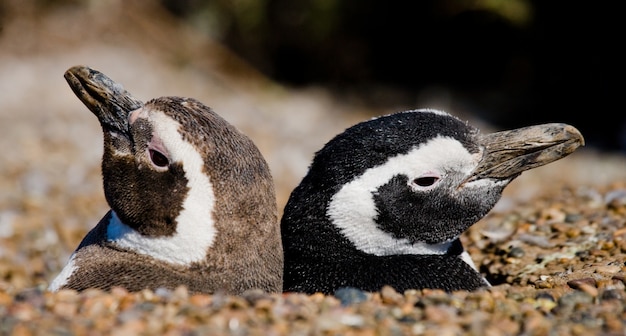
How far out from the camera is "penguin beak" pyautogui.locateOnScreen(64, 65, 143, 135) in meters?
3.99

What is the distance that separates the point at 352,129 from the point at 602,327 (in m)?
1.51

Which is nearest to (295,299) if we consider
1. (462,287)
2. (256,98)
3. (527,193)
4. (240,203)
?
(240,203)

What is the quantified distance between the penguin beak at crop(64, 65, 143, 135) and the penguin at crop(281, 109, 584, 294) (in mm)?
893

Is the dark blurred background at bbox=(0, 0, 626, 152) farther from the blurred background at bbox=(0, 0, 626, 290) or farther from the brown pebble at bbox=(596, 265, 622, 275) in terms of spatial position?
the brown pebble at bbox=(596, 265, 622, 275)

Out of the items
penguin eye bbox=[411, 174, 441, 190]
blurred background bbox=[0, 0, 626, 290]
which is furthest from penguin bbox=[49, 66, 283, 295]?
blurred background bbox=[0, 0, 626, 290]

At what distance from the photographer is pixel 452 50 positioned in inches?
520

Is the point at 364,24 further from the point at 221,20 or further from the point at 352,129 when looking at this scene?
the point at 352,129

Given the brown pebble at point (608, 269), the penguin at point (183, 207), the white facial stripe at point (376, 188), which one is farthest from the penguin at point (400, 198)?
the brown pebble at point (608, 269)

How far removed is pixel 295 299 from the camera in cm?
331

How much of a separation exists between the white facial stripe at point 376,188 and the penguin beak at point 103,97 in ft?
3.45

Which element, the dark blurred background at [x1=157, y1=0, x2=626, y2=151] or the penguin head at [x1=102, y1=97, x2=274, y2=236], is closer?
the penguin head at [x1=102, y1=97, x2=274, y2=236]

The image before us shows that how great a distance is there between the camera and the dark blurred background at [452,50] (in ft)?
38.6

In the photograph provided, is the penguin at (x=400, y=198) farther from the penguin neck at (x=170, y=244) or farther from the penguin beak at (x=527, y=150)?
the penguin neck at (x=170, y=244)

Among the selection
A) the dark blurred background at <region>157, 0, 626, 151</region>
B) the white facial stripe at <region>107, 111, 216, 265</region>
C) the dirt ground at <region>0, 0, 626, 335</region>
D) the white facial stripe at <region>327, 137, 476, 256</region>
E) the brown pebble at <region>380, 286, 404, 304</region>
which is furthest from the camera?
the dark blurred background at <region>157, 0, 626, 151</region>
